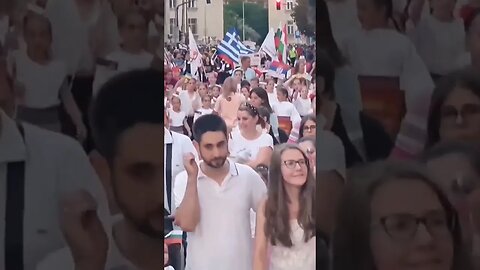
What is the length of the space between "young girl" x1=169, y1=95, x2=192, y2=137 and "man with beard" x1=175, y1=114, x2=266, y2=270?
31mm

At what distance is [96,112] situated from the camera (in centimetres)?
136

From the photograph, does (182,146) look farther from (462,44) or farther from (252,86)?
(462,44)

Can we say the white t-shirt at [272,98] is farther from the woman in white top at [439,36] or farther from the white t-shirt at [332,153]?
the woman in white top at [439,36]

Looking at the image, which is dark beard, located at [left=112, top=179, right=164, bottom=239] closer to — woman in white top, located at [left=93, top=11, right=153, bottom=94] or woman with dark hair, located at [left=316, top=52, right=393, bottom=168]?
woman in white top, located at [left=93, top=11, right=153, bottom=94]

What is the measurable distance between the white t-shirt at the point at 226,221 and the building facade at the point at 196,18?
13.3 inches

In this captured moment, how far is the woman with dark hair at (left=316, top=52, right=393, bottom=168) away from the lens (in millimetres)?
1375

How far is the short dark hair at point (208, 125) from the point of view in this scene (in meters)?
1.52

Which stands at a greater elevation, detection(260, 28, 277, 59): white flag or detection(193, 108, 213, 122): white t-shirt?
detection(260, 28, 277, 59): white flag

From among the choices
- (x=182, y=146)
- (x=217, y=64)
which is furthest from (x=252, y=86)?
(x=182, y=146)

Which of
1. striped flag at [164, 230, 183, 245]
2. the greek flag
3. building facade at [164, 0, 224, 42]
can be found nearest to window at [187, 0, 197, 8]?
building facade at [164, 0, 224, 42]

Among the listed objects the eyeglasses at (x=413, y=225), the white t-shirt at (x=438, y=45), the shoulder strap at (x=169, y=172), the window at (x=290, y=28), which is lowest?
the eyeglasses at (x=413, y=225)

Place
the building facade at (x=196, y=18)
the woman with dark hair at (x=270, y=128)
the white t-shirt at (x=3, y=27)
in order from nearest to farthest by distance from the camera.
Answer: the white t-shirt at (x=3, y=27), the building facade at (x=196, y=18), the woman with dark hair at (x=270, y=128)

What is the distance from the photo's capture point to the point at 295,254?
149cm

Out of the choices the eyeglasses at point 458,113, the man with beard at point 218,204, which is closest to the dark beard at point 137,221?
the man with beard at point 218,204
